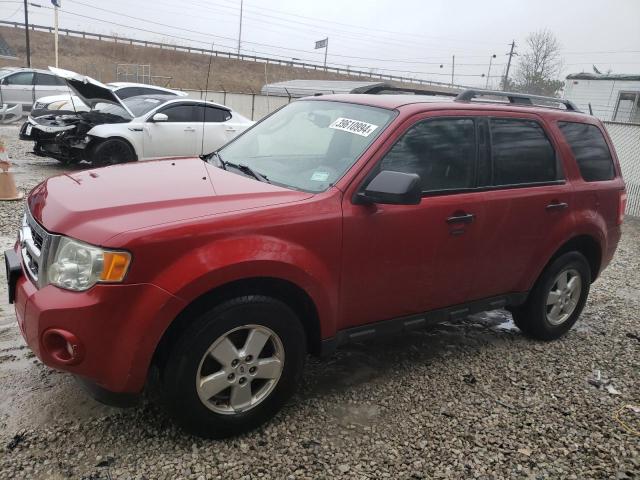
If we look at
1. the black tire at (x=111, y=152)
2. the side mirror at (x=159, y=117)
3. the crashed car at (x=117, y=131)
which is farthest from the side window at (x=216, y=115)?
the black tire at (x=111, y=152)

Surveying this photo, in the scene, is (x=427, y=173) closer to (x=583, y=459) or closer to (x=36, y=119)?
(x=583, y=459)

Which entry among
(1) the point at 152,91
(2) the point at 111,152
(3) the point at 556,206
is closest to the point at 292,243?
(3) the point at 556,206

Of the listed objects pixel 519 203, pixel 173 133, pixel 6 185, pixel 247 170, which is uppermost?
pixel 247 170

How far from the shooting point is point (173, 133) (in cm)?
999

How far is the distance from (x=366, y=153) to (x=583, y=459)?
2.12 metres

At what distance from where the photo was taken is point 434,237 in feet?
10.7

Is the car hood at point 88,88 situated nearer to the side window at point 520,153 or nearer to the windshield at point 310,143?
the windshield at point 310,143

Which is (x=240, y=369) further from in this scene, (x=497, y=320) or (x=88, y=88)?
(x=88, y=88)

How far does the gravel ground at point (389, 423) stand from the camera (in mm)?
2598

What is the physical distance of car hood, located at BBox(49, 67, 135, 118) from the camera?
809cm

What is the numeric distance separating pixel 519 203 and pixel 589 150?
1142 millimetres

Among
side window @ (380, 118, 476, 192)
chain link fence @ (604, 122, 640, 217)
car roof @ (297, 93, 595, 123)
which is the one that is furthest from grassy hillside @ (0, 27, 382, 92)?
side window @ (380, 118, 476, 192)

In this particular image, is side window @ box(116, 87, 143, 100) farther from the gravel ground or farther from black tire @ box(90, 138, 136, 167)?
the gravel ground

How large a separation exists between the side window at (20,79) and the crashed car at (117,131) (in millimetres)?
8437
